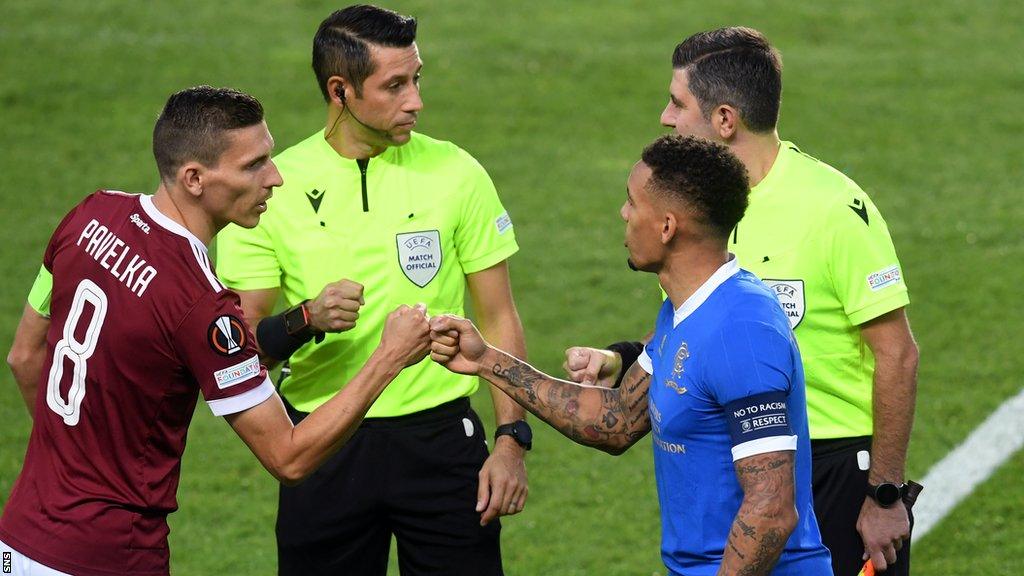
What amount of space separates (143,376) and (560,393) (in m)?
1.30

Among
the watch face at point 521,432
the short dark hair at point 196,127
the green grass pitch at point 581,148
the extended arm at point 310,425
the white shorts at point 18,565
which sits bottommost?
the green grass pitch at point 581,148

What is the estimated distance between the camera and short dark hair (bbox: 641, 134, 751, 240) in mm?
4156


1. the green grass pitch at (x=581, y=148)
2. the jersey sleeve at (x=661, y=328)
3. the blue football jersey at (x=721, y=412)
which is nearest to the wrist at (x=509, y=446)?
the jersey sleeve at (x=661, y=328)

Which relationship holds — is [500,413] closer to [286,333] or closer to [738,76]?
[286,333]

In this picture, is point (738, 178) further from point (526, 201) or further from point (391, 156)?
point (526, 201)

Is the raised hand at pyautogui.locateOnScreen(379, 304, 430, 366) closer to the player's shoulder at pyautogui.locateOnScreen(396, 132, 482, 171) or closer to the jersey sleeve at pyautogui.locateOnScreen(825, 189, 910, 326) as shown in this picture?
the player's shoulder at pyautogui.locateOnScreen(396, 132, 482, 171)

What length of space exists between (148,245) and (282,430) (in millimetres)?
695

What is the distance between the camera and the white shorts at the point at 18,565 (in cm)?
436

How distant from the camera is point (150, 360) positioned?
433cm

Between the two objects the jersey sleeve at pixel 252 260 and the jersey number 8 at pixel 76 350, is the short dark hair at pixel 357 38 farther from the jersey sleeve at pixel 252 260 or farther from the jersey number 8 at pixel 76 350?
the jersey number 8 at pixel 76 350

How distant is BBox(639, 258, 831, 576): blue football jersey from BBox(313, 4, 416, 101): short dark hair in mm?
1835

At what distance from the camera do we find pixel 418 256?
211 inches

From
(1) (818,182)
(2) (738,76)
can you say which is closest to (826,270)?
(1) (818,182)

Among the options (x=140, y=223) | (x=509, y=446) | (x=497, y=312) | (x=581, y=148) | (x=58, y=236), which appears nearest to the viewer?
(x=140, y=223)
